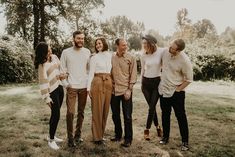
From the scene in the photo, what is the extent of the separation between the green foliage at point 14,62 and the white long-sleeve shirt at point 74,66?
12461 millimetres

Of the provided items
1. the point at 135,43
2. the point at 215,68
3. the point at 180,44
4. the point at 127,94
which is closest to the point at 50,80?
the point at 127,94

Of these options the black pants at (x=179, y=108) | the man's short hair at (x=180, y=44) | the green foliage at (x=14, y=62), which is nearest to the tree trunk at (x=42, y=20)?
the green foliage at (x=14, y=62)

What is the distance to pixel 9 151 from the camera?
6.22m

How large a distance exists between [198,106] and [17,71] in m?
11.0

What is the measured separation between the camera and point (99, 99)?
6.54 metres

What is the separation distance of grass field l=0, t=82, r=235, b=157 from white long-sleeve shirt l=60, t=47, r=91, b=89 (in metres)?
1.20

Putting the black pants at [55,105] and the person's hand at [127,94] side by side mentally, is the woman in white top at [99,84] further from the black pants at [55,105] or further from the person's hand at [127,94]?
the black pants at [55,105]

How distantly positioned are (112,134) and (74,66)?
76.0 inches

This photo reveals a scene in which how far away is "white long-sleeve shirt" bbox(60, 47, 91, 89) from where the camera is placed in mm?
6348

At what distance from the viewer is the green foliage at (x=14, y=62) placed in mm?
18203

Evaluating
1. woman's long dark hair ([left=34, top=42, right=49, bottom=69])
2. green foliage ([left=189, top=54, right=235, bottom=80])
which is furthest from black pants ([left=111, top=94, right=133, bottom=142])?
green foliage ([left=189, top=54, right=235, bottom=80])

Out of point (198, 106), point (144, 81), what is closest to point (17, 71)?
point (198, 106)

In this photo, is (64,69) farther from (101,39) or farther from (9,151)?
(9,151)

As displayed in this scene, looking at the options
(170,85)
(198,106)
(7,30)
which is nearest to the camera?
(170,85)
